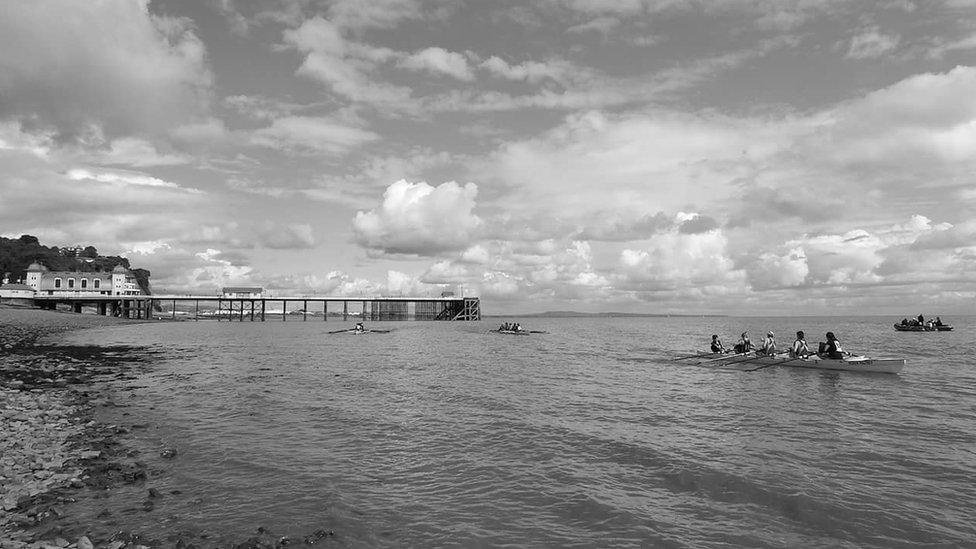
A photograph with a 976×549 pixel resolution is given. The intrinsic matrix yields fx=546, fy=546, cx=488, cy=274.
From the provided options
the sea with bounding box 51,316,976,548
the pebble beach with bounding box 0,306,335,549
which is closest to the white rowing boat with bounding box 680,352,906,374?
the sea with bounding box 51,316,976,548

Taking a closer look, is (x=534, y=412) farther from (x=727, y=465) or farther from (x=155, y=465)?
(x=155, y=465)

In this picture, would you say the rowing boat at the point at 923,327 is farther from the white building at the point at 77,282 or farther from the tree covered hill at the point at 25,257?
the tree covered hill at the point at 25,257

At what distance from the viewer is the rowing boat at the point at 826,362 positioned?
3531 cm

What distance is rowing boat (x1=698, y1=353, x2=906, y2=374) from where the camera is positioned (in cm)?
3531

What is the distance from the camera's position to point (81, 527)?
10.4 metres

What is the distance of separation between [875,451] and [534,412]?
11897 mm

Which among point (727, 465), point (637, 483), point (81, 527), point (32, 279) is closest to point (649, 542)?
point (637, 483)

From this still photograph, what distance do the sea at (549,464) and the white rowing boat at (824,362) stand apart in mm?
4095

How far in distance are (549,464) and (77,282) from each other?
604 feet

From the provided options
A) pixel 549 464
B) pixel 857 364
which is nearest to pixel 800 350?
pixel 857 364

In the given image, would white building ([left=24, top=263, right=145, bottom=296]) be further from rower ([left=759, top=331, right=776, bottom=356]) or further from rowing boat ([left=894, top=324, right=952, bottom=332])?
rowing boat ([left=894, top=324, right=952, bottom=332])

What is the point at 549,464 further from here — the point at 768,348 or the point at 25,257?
the point at 25,257

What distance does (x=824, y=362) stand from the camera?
3722 cm

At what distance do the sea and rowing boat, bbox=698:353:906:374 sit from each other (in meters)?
4.09
